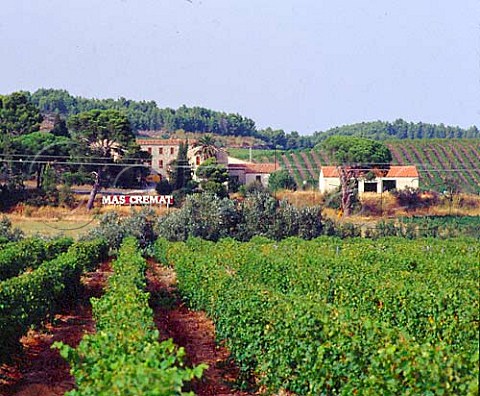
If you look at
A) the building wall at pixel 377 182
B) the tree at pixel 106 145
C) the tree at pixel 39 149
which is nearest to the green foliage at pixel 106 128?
the tree at pixel 106 145

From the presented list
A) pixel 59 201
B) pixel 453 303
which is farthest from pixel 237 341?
pixel 59 201

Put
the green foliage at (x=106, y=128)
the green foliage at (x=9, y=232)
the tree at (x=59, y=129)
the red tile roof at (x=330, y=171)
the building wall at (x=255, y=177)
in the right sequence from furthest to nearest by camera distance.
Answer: the tree at (x=59, y=129) → the building wall at (x=255, y=177) → the red tile roof at (x=330, y=171) → the green foliage at (x=106, y=128) → the green foliage at (x=9, y=232)

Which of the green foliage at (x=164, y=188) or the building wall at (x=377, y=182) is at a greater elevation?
the building wall at (x=377, y=182)

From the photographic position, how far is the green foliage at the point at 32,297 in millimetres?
14052

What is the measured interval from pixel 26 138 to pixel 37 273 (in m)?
50.3

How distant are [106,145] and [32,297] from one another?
48.9 metres

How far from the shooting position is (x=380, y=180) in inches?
2527

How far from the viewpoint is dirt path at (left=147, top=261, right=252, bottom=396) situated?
42.2 feet

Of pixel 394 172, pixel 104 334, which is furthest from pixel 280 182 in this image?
pixel 104 334

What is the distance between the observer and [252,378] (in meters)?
12.9

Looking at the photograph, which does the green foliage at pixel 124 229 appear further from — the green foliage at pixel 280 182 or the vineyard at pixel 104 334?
the vineyard at pixel 104 334

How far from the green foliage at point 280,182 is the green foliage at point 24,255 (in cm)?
2934

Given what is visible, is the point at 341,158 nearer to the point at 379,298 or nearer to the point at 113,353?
the point at 379,298

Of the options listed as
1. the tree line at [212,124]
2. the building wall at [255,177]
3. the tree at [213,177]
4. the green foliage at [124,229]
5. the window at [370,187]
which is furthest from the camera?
the tree line at [212,124]
